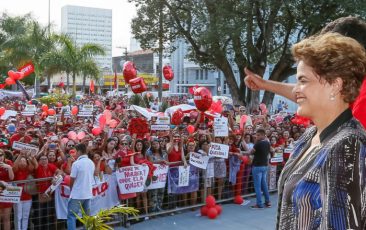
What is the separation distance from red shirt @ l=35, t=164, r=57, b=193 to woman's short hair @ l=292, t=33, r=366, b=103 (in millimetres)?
6402

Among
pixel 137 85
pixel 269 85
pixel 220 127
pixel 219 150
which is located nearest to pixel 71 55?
pixel 137 85

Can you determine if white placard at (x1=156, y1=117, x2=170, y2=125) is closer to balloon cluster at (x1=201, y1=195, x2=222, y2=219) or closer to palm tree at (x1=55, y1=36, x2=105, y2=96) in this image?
balloon cluster at (x1=201, y1=195, x2=222, y2=219)

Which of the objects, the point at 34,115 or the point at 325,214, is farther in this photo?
the point at 34,115

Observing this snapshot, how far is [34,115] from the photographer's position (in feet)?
46.4

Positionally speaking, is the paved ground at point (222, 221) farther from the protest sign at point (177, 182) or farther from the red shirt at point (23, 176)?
the red shirt at point (23, 176)

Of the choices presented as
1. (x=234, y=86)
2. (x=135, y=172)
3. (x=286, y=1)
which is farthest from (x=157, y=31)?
(x=135, y=172)

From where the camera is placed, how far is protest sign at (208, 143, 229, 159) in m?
9.11

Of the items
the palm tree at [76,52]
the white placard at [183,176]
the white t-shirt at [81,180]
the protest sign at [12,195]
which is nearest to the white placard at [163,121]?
the white placard at [183,176]

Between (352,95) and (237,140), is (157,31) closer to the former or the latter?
(237,140)

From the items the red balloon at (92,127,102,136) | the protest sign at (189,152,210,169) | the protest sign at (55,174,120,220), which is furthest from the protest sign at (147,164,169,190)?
the red balloon at (92,127,102,136)

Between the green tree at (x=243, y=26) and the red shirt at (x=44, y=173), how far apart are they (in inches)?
433

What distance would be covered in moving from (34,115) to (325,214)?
13705 mm

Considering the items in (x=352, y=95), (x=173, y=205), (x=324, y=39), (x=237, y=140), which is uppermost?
(x=324, y=39)

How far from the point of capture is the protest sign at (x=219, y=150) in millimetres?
9109
